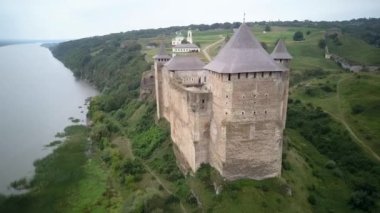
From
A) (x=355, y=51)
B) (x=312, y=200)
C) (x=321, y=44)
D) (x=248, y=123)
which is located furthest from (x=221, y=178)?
(x=355, y=51)

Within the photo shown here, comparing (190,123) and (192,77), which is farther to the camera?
(192,77)

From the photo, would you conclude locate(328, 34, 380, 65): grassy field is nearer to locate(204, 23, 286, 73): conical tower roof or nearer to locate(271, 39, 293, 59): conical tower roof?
Answer: locate(271, 39, 293, 59): conical tower roof

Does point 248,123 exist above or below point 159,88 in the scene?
above

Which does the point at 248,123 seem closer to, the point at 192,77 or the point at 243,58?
the point at 243,58

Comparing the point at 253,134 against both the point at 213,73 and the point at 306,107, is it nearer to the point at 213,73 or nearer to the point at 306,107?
the point at 213,73

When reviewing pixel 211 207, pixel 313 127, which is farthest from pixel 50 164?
pixel 313 127

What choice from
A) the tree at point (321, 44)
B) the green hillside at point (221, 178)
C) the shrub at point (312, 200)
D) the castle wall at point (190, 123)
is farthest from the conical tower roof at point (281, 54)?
the tree at point (321, 44)

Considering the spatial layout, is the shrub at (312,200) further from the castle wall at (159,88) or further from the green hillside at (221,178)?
the castle wall at (159,88)
